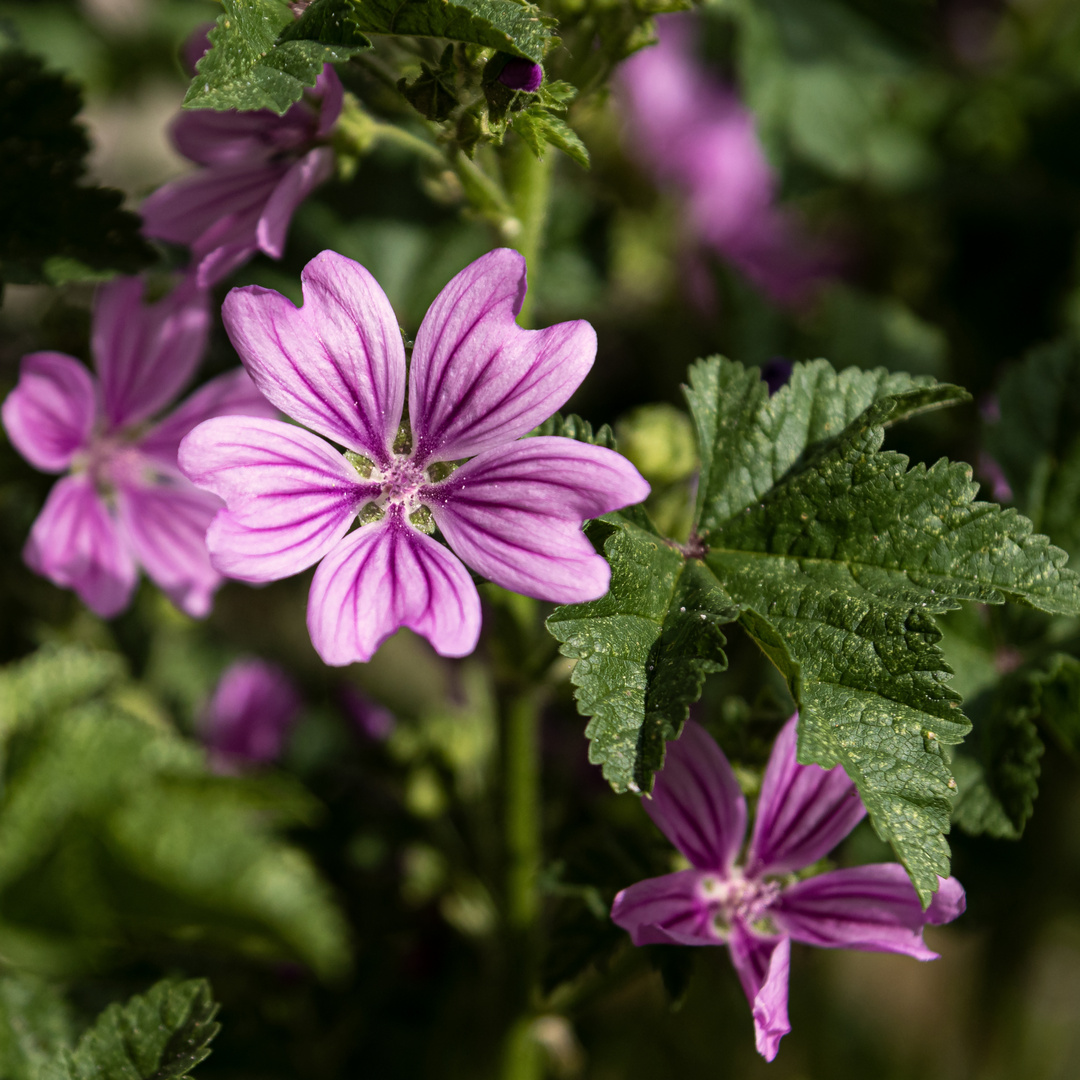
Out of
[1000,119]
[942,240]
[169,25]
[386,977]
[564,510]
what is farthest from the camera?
[169,25]

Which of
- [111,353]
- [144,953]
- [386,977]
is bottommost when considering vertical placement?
[386,977]

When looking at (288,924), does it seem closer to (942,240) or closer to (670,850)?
(670,850)

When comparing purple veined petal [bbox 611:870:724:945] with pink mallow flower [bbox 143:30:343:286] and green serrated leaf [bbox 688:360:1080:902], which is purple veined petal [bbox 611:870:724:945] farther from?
pink mallow flower [bbox 143:30:343:286]

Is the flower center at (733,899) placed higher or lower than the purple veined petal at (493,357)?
lower

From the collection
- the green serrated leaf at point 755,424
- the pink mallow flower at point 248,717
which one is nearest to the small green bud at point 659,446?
the green serrated leaf at point 755,424

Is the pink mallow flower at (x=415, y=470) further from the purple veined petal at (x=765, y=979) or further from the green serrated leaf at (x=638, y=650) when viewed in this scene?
the purple veined petal at (x=765, y=979)

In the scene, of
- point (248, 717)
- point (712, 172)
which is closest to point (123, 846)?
point (248, 717)

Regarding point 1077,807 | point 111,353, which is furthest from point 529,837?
point 1077,807

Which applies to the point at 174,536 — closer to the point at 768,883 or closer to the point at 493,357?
the point at 493,357
